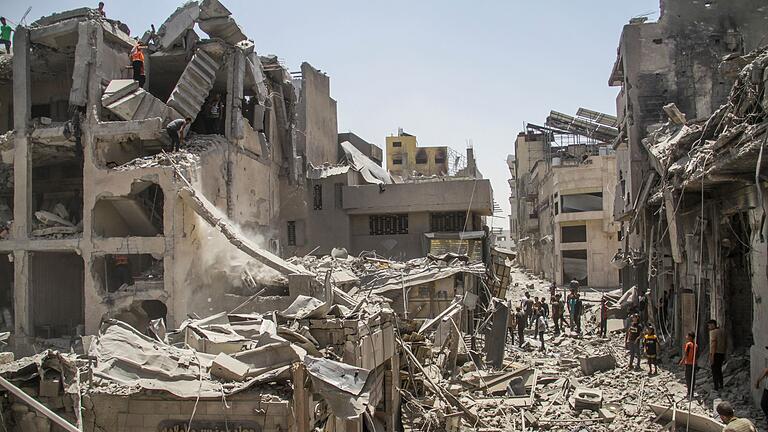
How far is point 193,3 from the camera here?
2231 cm

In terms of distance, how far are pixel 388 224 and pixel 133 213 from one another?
11.5 metres

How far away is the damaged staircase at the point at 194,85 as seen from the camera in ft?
70.8

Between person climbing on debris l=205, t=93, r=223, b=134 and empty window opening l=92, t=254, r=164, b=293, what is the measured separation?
17.1 feet

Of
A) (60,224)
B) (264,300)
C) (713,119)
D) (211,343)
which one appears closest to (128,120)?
(60,224)

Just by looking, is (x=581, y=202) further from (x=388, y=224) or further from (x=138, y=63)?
(x=138, y=63)

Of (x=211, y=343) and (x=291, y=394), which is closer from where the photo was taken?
(x=291, y=394)

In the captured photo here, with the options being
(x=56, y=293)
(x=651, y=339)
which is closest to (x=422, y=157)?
(x=56, y=293)

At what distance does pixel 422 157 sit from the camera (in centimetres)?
6306

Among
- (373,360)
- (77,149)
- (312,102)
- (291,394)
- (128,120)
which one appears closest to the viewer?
(291,394)

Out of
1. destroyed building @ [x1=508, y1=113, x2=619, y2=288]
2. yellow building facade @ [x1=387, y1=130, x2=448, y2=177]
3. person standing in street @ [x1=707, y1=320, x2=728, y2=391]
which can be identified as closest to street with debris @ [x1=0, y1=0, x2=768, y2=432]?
person standing in street @ [x1=707, y1=320, x2=728, y2=391]

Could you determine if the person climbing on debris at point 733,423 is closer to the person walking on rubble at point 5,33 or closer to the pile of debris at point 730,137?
the pile of debris at point 730,137

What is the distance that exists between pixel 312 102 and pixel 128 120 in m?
13.8

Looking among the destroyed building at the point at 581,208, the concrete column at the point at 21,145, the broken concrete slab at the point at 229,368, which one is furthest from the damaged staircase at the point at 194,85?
the destroyed building at the point at 581,208

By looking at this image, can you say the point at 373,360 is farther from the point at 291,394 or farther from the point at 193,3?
the point at 193,3
